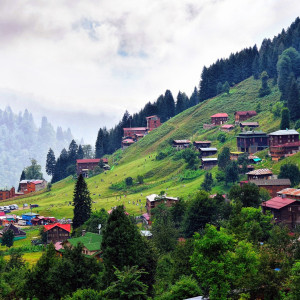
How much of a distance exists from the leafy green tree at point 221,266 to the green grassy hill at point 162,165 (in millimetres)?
65096

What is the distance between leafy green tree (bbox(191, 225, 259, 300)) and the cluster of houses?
152 meters

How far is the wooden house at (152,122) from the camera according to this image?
18900cm

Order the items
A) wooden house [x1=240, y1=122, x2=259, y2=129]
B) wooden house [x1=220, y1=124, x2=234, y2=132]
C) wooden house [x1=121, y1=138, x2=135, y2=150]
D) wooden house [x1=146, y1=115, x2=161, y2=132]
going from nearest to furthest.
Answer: wooden house [x1=240, y1=122, x2=259, y2=129], wooden house [x1=220, y1=124, x2=234, y2=132], wooden house [x1=121, y1=138, x2=135, y2=150], wooden house [x1=146, y1=115, x2=161, y2=132]

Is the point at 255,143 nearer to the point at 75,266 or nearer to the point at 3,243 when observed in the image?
the point at 3,243

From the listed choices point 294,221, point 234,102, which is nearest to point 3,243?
point 294,221

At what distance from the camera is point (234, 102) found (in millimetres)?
171500

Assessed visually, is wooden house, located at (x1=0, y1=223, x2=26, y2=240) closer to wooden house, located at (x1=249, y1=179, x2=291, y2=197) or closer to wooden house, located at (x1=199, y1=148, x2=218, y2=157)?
wooden house, located at (x1=249, y1=179, x2=291, y2=197)

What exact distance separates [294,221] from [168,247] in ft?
71.9

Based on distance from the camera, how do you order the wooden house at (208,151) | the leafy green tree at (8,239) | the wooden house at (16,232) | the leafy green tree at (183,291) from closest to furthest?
the leafy green tree at (183,291)
the leafy green tree at (8,239)
the wooden house at (16,232)
the wooden house at (208,151)

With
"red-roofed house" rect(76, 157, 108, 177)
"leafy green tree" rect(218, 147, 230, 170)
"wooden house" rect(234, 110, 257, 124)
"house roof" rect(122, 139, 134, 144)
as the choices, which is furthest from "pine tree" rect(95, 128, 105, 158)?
"leafy green tree" rect(218, 147, 230, 170)

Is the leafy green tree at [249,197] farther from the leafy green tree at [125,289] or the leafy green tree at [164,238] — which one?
the leafy green tree at [125,289]

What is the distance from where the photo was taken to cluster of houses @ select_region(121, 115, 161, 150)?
187m

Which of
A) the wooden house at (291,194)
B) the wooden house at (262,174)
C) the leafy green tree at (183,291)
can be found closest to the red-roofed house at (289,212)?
the wooden house at (291,194)

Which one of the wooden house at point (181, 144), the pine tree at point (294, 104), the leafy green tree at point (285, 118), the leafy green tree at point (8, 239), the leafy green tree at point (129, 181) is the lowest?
the leafy green tree at point (8, 239)
